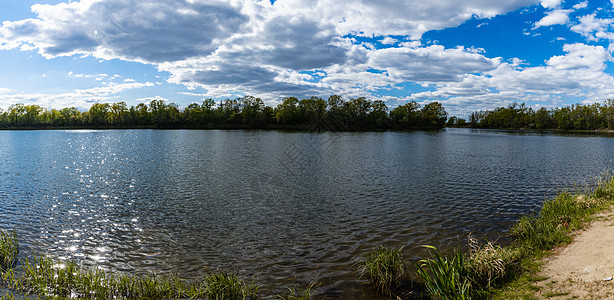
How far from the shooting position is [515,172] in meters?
29.0

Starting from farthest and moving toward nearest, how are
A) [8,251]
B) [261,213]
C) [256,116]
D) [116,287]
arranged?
[256,116] < [261,213] < [8,251] < [116,287]

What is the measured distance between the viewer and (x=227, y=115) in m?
172

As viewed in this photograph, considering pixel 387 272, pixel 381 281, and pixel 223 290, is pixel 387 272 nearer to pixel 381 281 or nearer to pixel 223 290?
pixel 381 281

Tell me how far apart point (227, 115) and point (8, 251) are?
166751 millimetres

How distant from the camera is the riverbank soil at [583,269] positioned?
6.84m

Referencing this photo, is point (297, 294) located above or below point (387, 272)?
below

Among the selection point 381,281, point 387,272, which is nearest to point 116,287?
point 381,281

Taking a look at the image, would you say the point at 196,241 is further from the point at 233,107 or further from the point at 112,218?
the point at 233,107

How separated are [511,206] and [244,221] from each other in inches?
605

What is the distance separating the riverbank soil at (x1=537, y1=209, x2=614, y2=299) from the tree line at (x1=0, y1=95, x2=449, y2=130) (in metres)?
148

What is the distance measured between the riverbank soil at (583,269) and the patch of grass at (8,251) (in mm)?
15677

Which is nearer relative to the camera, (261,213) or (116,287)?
(116,287)

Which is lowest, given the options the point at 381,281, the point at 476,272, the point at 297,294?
the point at 297,294

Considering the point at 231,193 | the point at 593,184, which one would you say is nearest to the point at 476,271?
the point at 231,193
